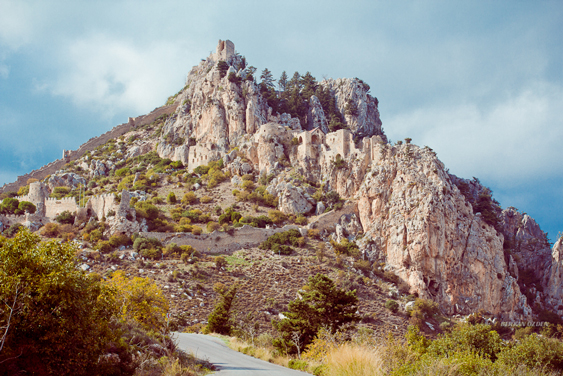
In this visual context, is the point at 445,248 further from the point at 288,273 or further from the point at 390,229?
the point at 288,273

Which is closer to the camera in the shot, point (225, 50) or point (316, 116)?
point (316, 116)

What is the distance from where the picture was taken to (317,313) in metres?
20.3

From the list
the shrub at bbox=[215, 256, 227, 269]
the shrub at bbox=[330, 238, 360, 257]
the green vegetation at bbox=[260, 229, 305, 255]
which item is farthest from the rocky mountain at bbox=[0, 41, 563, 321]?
the shrub at bbox=[215, 256, 227, 269]

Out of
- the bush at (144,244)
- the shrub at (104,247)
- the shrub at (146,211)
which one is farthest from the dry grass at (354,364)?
the shrub at (146,211)

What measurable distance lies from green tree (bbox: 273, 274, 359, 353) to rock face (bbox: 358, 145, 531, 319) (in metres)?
20.8

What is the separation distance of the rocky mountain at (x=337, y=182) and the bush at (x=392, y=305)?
15.6 feet

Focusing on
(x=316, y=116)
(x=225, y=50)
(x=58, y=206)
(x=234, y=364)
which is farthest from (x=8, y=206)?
(x=225, y=50)

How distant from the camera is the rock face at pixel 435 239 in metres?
41.2

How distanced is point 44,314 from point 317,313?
45.1 feet

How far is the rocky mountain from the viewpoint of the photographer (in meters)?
42.0

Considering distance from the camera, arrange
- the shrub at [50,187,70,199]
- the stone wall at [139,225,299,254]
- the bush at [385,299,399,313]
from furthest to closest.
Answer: the shrub at [50,187,70,199]
the stone wall at [139,225,299,254]
the bush at [385,299,399,313]

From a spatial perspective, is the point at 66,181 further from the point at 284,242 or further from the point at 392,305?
the point at 392,305

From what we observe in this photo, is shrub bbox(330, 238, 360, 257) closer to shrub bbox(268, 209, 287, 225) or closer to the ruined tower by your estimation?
shrub bbox(268, 209, 287, 225)

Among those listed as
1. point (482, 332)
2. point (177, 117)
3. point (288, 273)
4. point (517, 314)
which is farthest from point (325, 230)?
point (177, 117)
